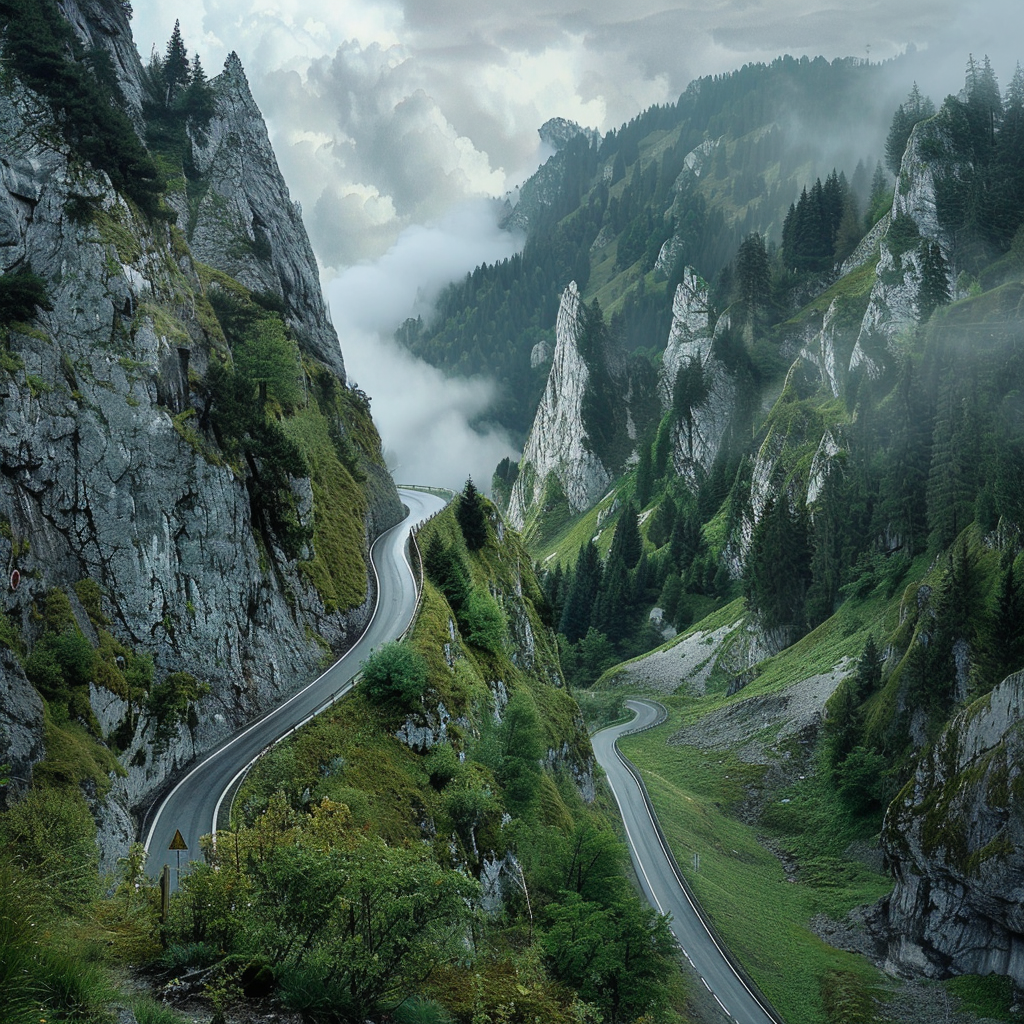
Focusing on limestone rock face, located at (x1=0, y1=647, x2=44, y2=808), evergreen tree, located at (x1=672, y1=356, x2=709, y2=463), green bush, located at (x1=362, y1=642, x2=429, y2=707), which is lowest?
limestone rock face, located at (x1=0, y1=647, x2=44, y2=808)

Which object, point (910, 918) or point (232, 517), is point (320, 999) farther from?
point (910, 918)

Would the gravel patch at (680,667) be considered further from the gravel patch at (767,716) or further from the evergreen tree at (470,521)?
the evergreen tree at (470,521)

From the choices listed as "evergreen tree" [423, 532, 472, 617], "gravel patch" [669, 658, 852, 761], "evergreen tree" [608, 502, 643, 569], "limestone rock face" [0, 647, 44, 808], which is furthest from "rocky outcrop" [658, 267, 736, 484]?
"limestone rock face" [0, 647, 44, 808]

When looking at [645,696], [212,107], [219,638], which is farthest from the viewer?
[645,696]

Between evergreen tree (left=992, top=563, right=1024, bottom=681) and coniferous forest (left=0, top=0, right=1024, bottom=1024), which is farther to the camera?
evergreen tree (left=992, top=563, right=1024, bottom=681)

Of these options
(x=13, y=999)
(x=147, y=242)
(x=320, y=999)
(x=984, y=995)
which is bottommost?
(x=984, y=995)

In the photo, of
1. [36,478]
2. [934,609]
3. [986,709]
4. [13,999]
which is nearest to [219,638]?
[36,478]

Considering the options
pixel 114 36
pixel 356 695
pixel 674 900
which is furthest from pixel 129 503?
pixel 114 36

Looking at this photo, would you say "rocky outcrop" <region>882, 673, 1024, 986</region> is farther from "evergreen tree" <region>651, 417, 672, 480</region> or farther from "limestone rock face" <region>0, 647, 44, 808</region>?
"evergreen tree" <region>651, 417, 672, 480</region>
